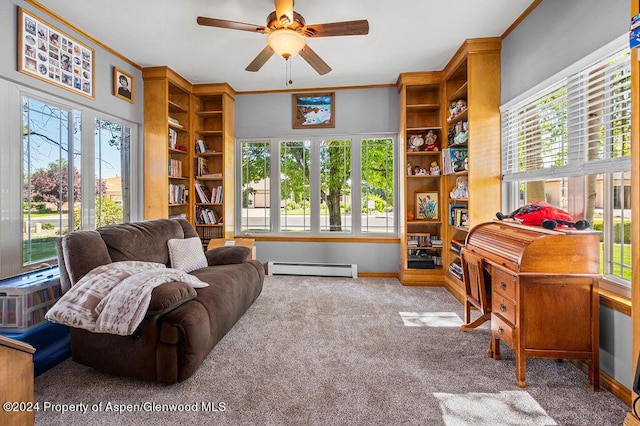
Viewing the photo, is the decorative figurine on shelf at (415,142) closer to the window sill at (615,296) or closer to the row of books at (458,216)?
the row of books at (458,216)

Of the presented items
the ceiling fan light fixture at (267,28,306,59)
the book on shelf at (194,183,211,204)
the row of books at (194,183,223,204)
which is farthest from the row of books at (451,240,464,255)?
the book on shelf at (194,183,211,204)

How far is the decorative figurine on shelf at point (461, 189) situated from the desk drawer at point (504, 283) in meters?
1.50

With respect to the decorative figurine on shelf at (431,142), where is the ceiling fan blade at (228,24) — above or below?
above

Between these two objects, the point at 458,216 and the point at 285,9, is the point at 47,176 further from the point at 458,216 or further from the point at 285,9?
the point at 458,216

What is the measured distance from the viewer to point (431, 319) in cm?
288

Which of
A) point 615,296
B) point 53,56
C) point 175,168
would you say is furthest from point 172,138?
point 615,296

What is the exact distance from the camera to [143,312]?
1753 millimetres

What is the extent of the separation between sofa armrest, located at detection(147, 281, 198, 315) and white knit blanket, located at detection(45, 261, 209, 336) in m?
0.03

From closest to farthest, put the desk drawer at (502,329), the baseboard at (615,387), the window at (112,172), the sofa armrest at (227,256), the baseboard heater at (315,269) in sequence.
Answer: the baseboard at (615,387) < the desk drawer at (502,329) < the sofa armrest at (227,256) < the window at (112,172) < the baseboard heater at (315,269)

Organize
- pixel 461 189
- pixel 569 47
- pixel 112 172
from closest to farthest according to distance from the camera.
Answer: pixel 569 47
pixel 112 172
pixel 461 189

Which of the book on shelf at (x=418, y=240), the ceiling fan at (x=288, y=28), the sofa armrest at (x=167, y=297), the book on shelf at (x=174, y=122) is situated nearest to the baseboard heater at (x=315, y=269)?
the book on shelf at (x=418, y=240)

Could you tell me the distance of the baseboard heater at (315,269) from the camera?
436 centimetres

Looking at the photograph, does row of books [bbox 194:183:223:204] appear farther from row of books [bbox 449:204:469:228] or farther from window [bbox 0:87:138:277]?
row of books [bbox 449:204:469:228]

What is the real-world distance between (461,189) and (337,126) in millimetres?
1923
